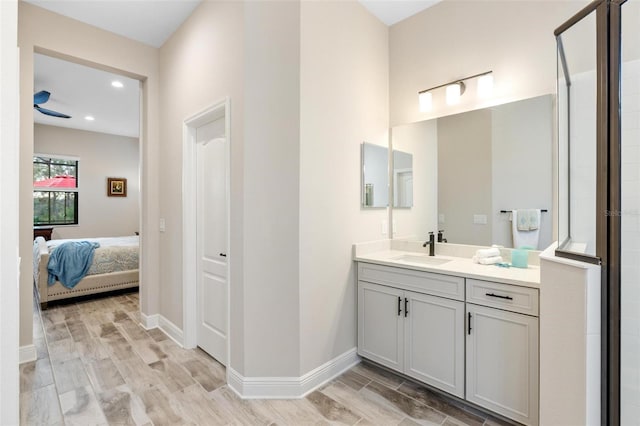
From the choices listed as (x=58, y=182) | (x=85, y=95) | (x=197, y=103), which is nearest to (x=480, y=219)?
(x=197, y=103)

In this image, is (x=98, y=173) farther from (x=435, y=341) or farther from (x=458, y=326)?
(x=458, y=326)

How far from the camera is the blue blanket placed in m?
3.83

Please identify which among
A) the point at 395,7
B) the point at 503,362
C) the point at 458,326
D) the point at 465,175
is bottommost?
the point at 503,362

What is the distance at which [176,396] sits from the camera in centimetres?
207

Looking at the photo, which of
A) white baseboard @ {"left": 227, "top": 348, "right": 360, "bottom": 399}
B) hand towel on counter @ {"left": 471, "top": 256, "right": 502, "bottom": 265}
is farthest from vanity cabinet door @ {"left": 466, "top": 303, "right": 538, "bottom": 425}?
white baseboard @ {"left": 227, "top": 348, "right": 360, "bottom": 399}

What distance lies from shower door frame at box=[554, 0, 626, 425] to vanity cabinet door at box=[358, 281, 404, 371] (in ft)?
3.67

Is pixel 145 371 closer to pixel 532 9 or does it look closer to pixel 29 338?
pixel 29 338

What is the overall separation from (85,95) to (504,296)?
5867 millimetres

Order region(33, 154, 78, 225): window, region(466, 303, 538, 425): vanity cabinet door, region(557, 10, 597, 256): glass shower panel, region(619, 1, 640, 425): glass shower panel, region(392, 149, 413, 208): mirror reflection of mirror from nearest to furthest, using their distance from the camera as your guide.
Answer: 1. region(619, 1, 640, 425): glass shower panel
2. region(557, 10, 597, 256): glass shower panel
3. region(466, 303, 538, 425): vanity cabinet door
4. region(392, 149, 413, 208): mirror reflection of mirror
5. region(33, 154, 78, 225): window

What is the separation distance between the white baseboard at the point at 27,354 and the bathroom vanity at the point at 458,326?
2729 mm

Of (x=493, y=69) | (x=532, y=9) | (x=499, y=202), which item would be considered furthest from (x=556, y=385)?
(x=532, y=9)

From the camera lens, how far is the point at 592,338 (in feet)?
4.06

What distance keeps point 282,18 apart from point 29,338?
326 cm

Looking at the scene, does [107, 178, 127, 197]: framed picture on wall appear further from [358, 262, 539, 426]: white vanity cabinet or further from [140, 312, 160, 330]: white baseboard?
[358, 262, 539, 426]: white vanity cabinet
